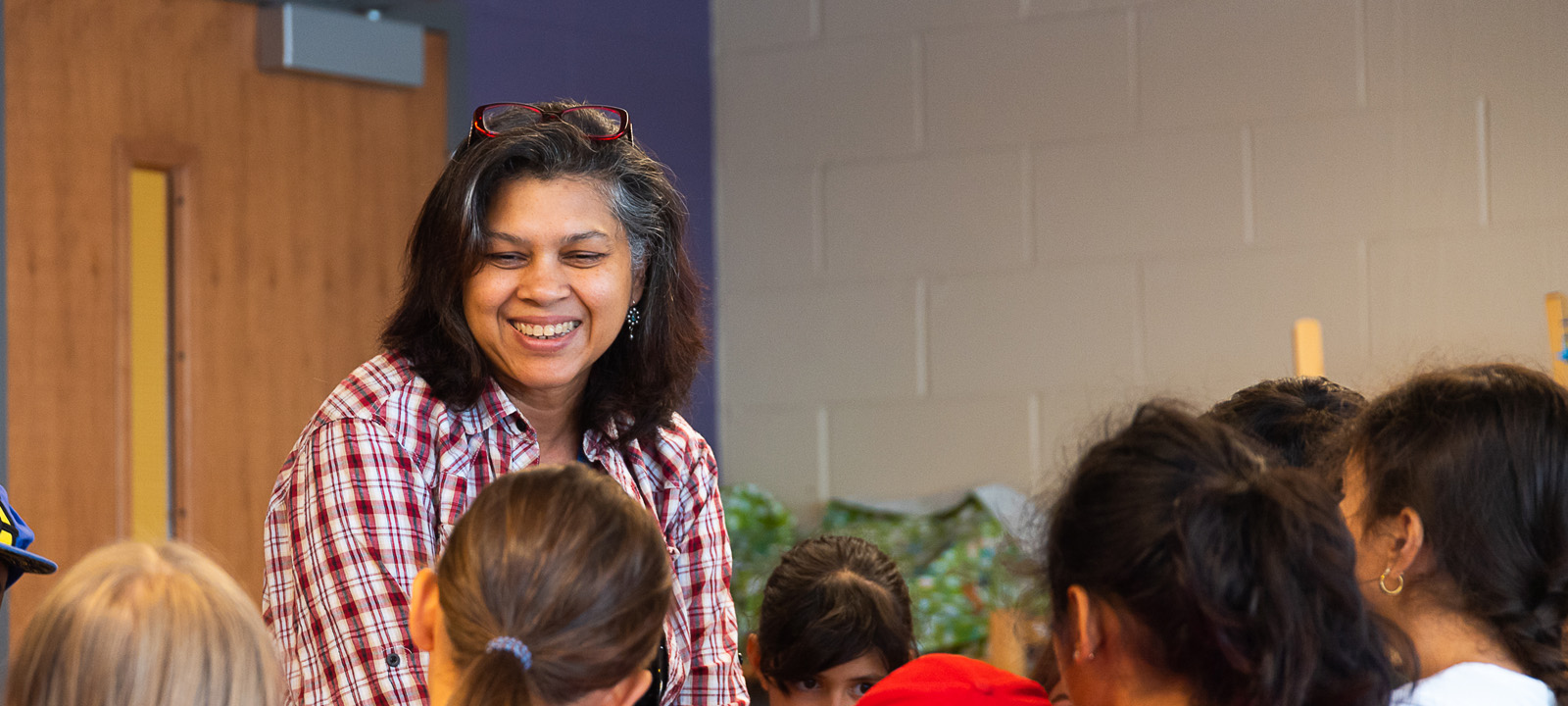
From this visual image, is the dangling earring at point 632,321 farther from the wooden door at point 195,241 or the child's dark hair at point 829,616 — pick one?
the wooden door at point 195,241

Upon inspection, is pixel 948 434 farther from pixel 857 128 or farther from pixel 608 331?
pixel 608 331

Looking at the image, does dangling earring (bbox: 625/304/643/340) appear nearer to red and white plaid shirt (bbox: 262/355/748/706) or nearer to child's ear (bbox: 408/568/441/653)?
red and white plaid shirt (bbox: 262/355/748/706)

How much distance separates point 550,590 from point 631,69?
3043 millimetres

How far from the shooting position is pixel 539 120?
66.3 inches

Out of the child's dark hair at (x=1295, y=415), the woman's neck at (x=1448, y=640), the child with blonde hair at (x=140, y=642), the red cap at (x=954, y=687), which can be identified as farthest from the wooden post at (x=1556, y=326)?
the child with blonde hair at (x=140, y=642)

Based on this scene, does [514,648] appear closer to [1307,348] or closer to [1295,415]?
[1295,415]

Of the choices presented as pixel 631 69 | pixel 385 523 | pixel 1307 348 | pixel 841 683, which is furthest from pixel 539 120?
pixel 631 69

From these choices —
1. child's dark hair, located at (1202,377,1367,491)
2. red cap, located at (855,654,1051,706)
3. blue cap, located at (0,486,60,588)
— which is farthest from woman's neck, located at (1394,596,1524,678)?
blue cap, located at (0,486,60,588)

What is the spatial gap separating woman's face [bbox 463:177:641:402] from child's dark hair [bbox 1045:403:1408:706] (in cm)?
61

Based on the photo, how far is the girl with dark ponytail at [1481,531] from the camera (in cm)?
135

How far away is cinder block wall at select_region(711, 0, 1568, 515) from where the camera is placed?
3.34 meters

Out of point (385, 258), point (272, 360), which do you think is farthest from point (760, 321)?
point (272, 360)

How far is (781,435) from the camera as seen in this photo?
4199 millimetres

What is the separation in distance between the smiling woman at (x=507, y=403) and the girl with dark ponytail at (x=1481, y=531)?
2.24 ft
